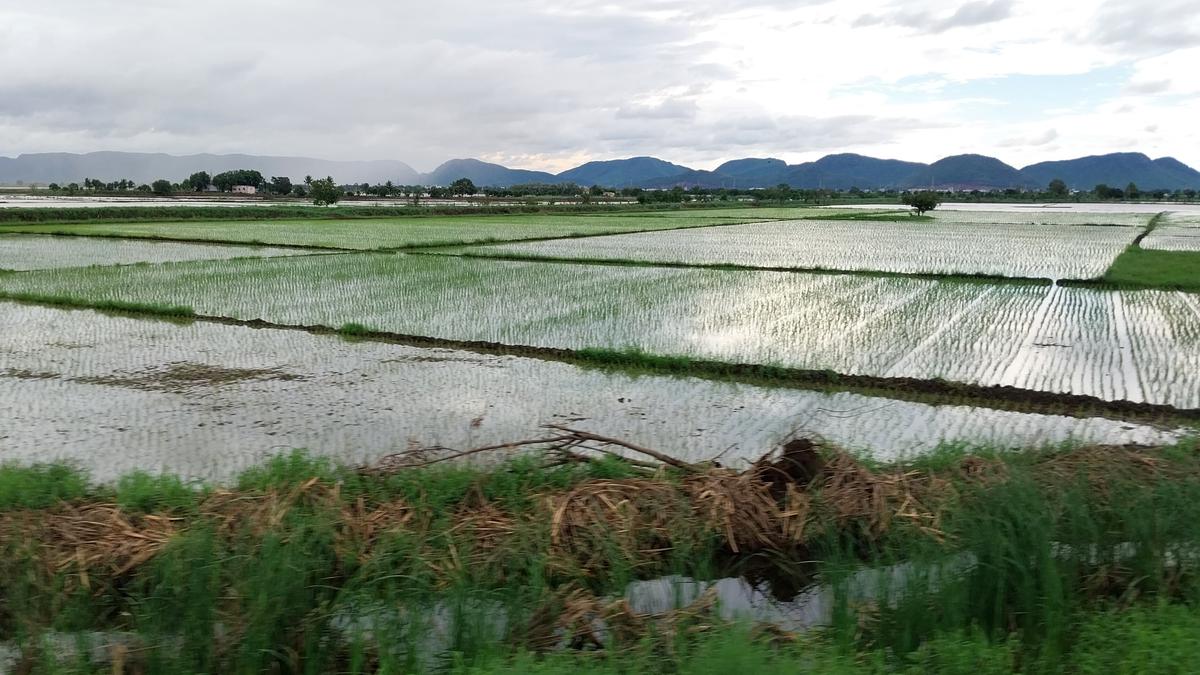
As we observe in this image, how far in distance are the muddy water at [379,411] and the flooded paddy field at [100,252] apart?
9800 millimetres

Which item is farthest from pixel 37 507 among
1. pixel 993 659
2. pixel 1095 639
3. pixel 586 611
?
pixel 1095 639

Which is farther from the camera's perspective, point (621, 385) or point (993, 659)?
point (621, 385)

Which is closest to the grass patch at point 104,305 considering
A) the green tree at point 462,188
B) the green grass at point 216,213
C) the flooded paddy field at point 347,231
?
the flooded paddy field at point 347,231

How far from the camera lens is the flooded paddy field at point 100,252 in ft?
57.5

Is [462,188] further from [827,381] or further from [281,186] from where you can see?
[827,381]

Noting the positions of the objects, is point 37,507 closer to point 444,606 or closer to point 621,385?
point 444,606

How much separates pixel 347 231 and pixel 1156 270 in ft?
71.8

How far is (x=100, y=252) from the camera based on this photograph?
64.3 feet

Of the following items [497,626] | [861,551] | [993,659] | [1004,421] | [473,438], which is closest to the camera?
[993,659]

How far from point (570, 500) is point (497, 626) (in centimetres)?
96

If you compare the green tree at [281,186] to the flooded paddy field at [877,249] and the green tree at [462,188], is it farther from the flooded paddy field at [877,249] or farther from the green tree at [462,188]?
the flooded paddy field at [877,249]

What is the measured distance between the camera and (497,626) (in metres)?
3.27

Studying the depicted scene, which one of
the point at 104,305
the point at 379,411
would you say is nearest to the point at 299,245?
the point at 104,305

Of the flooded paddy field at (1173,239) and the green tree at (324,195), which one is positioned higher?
the green tree at (324,195)
